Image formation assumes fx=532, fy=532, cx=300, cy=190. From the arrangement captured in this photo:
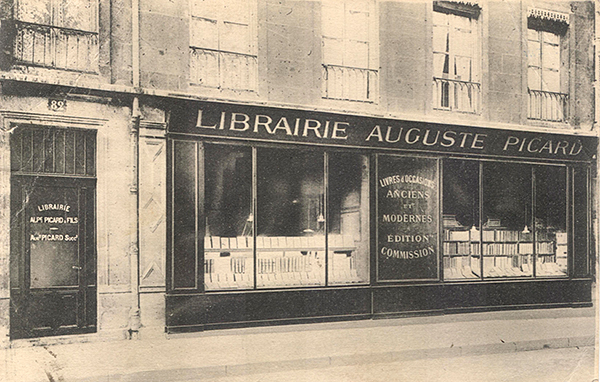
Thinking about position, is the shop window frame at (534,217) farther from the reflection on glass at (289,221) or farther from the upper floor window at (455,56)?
the reflection on glass at (289,221)

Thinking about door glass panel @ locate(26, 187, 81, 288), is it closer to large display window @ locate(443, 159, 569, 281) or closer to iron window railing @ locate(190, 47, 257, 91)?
iron window railing @ locate(190, 47, 257, 91)

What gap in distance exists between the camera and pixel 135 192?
18.8 ft

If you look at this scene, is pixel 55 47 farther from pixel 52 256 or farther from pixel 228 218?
pixel 228 218

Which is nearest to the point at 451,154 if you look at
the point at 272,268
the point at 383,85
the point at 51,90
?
the point at 383,85

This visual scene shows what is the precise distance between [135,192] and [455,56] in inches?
173

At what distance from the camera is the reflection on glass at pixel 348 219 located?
22.7 feet

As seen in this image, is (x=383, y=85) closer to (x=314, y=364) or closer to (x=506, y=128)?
(x=506, y=128)

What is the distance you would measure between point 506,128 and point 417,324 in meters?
2.96

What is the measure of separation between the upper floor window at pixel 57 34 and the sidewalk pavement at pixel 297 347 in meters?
2.82

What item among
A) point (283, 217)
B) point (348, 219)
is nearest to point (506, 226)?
point (348, 219)

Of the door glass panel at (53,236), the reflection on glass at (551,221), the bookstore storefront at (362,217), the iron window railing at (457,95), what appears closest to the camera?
the door glass panel at (53,236)

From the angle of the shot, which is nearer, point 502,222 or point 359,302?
→ point 359,302

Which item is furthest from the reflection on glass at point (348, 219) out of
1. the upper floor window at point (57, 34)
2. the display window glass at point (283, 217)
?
the upper floor window at point (57, 34)

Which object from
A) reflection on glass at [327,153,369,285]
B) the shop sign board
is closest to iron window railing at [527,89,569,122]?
the shop sign board
